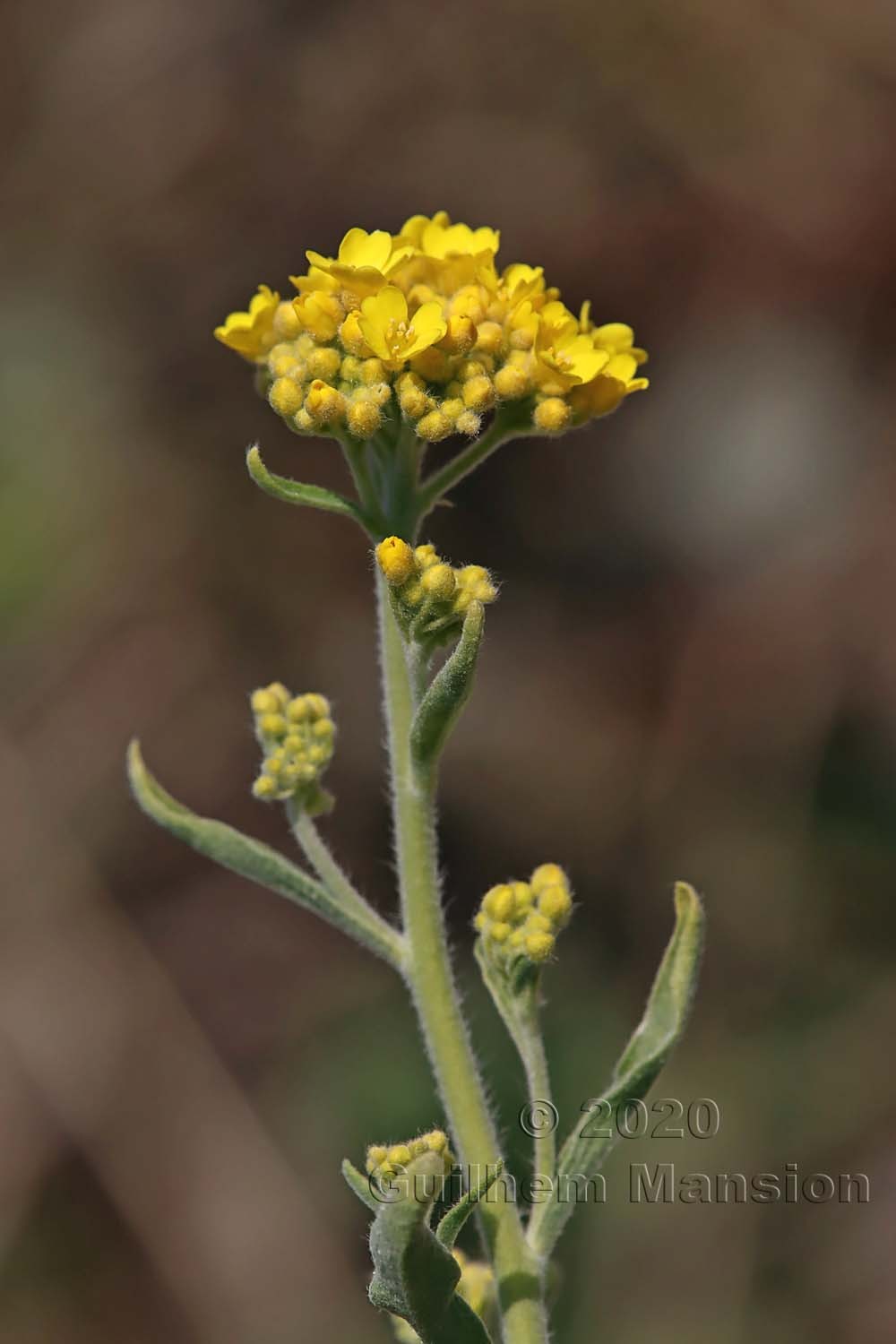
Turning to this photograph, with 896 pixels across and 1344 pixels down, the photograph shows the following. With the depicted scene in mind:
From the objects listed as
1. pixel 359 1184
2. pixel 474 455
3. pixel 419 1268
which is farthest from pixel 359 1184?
pixel 474 455

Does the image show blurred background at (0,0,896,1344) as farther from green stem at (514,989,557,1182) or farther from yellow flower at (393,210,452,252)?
yellow flower at (393,210,452,252)

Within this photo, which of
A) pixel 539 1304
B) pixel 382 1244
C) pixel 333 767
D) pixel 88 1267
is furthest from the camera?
pixel 333 767

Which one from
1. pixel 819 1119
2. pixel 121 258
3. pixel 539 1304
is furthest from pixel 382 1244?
pixel 121 258

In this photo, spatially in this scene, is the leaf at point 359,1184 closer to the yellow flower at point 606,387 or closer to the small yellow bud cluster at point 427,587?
the small yellow bud cluster at point 427,587

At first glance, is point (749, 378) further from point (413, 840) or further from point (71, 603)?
point (413, 840)

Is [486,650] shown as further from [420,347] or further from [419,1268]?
[419,1268]
